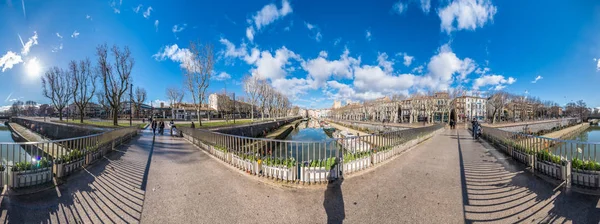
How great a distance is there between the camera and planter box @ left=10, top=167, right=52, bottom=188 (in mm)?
4719

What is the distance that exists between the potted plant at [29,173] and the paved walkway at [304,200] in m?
0.55

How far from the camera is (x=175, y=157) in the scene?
28.5ft

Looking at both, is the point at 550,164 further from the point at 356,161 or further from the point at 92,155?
the point at 92,155

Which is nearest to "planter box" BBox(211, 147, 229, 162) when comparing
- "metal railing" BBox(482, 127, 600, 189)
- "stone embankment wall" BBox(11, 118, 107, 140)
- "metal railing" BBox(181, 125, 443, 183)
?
"metal railing" BBox(181, 125, 443, 183)

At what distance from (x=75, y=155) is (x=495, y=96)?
224 ft

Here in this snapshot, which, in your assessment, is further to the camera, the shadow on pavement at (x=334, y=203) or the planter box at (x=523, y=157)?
the planter box at (x=523, y=157)

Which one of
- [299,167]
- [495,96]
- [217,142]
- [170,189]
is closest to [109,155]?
[217,142]

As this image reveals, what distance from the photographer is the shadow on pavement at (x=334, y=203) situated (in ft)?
12.6

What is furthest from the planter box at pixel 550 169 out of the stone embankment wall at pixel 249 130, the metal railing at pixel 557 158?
the stone embankment wall at pixel 249 130

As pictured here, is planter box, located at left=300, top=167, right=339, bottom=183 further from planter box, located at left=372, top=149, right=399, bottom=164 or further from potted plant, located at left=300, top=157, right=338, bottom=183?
planter box, located at left=372, top=149, right=399, bottom=164

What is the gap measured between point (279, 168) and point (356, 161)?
247cm

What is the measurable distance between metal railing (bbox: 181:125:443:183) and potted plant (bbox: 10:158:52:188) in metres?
4.41

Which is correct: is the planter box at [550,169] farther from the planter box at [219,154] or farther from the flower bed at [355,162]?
the planter box at [219,154]

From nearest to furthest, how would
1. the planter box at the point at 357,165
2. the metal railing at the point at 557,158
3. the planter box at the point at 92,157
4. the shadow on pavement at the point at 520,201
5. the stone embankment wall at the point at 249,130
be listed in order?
1. the shadow on pavement at the point at 520,201
2. the metal railing at the point at 557,158
3. the planter box at the point at 357,165
4. the planter box at the point at 92,157
5. the stone embankment wall at the point at 249,130
